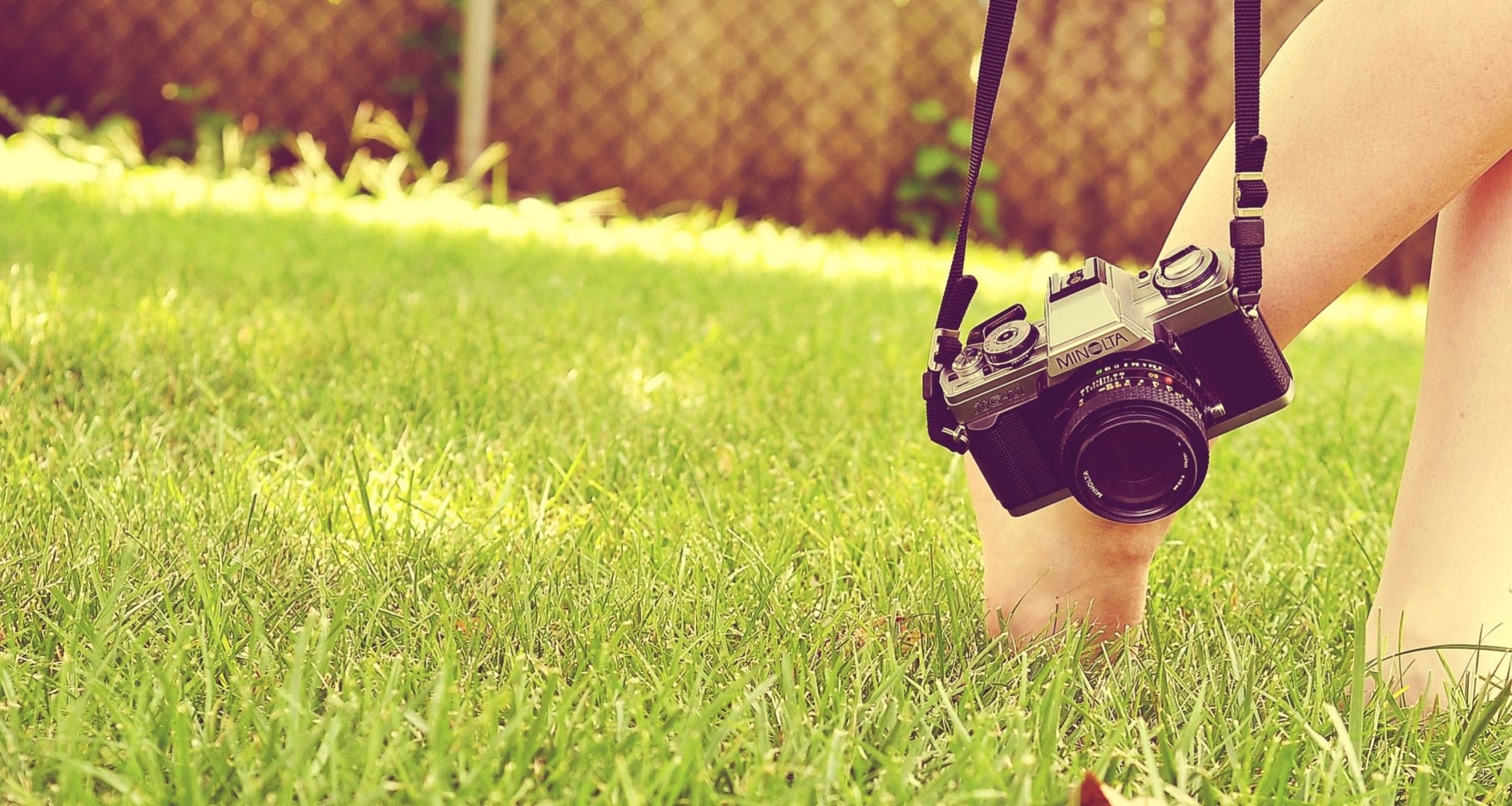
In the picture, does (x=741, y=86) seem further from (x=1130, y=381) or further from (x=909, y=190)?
(x=1130, y=381)

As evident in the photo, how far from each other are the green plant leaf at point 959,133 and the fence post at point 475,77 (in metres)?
1.51

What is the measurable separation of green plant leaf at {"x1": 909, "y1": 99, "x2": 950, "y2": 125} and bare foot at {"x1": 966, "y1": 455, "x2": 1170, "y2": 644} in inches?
142

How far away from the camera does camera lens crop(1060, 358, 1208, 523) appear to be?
2.80 feet

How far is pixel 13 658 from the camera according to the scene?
846mm

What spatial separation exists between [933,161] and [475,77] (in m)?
1.49

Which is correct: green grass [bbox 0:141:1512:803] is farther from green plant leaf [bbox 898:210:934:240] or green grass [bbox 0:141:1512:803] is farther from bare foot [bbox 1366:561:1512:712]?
green plant leaf [bbox 898:210:934:240]

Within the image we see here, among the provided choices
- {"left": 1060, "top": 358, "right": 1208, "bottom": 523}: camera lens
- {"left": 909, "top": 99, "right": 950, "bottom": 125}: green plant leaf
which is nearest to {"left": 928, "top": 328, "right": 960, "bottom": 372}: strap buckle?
{"left": 1060, "top": 358, "right": 1208, "bottom": 523}: camera lens

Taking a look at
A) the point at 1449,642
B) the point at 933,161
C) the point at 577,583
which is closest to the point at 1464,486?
the point at 1449,642

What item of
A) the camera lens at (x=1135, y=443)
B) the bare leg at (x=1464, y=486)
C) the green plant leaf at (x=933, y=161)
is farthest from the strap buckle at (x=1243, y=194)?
Answer: the green plant leaf at (x=933, y=161)

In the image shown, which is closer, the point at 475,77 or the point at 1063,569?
the point at 1063,569

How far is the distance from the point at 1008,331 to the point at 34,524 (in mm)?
759

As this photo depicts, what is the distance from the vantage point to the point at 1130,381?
34.0 inches

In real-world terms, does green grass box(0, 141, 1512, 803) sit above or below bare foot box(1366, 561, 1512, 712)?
below

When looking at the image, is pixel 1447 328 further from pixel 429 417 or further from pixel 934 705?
pixel 429 417
